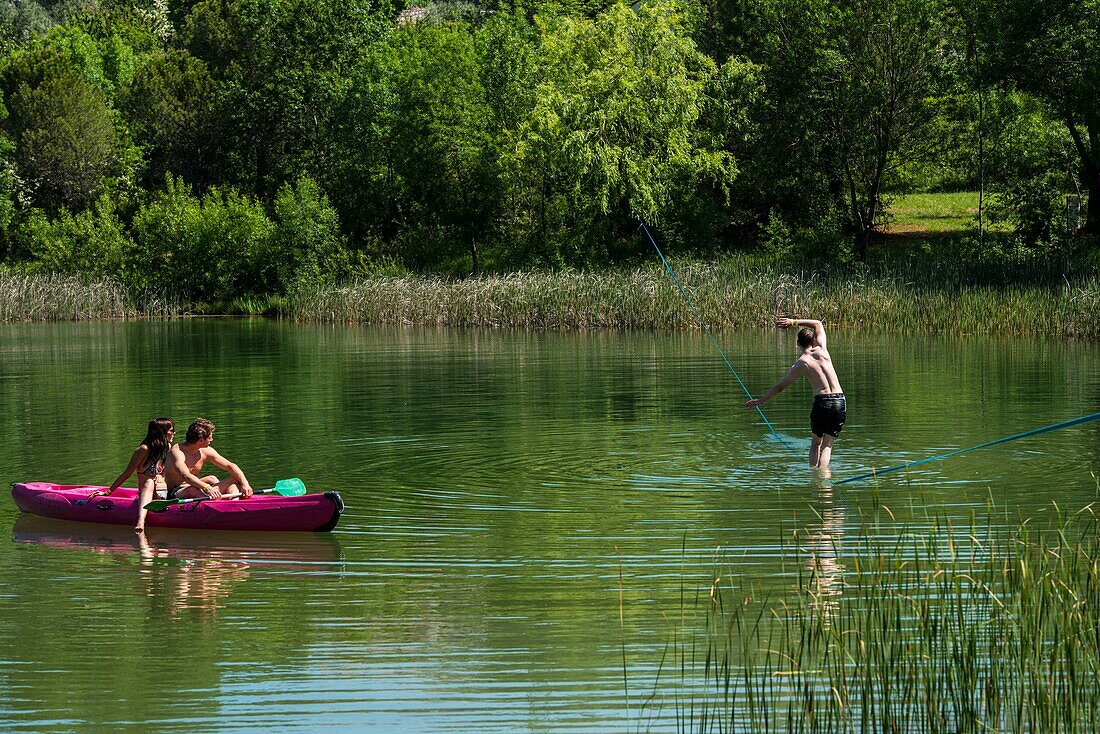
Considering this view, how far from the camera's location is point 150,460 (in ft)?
49.2

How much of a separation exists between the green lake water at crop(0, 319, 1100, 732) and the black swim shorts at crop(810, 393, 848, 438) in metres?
0.64

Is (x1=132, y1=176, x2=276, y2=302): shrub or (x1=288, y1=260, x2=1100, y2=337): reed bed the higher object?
(x1=132, y1=176, x2=276, y2=302): shrub

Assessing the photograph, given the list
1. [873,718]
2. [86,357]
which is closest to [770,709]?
[873,718]

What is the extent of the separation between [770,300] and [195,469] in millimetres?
28400

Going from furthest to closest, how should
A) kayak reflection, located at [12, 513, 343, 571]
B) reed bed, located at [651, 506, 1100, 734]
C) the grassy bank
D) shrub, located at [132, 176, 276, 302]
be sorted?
shrub, located at [132, 176, 276, 302] < the grassy bank < kayak reflection, located at [12, 513, 343, 571] < reed bed, located at [651, 506, 1100, 734]

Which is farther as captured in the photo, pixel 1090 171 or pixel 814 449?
pixel 1090 171

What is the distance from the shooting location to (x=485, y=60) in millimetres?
62969

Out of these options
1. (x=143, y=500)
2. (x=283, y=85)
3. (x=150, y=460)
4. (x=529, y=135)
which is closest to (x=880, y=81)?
(x=529, y=135)

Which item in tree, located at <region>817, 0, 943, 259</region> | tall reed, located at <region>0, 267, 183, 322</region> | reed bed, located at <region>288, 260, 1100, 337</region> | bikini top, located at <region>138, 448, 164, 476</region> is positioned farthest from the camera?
tall reed, located at <region>0, 267, 183, 322</region>

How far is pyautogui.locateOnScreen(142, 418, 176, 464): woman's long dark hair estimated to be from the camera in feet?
48.5

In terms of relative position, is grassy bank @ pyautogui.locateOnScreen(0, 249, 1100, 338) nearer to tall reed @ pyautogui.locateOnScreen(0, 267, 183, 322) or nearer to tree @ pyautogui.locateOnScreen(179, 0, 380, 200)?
tall reed @ pyautogui.locateOnScreen(0, 267, 183, 322)

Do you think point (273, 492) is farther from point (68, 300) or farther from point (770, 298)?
point (68, 300)

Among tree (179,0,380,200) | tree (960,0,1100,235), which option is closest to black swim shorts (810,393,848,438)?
tree (960,0,1100,235)

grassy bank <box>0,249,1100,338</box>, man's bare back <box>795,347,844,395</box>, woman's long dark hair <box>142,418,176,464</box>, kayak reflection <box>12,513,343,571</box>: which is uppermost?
grassy bank <box>0,249,1100,338</box>
